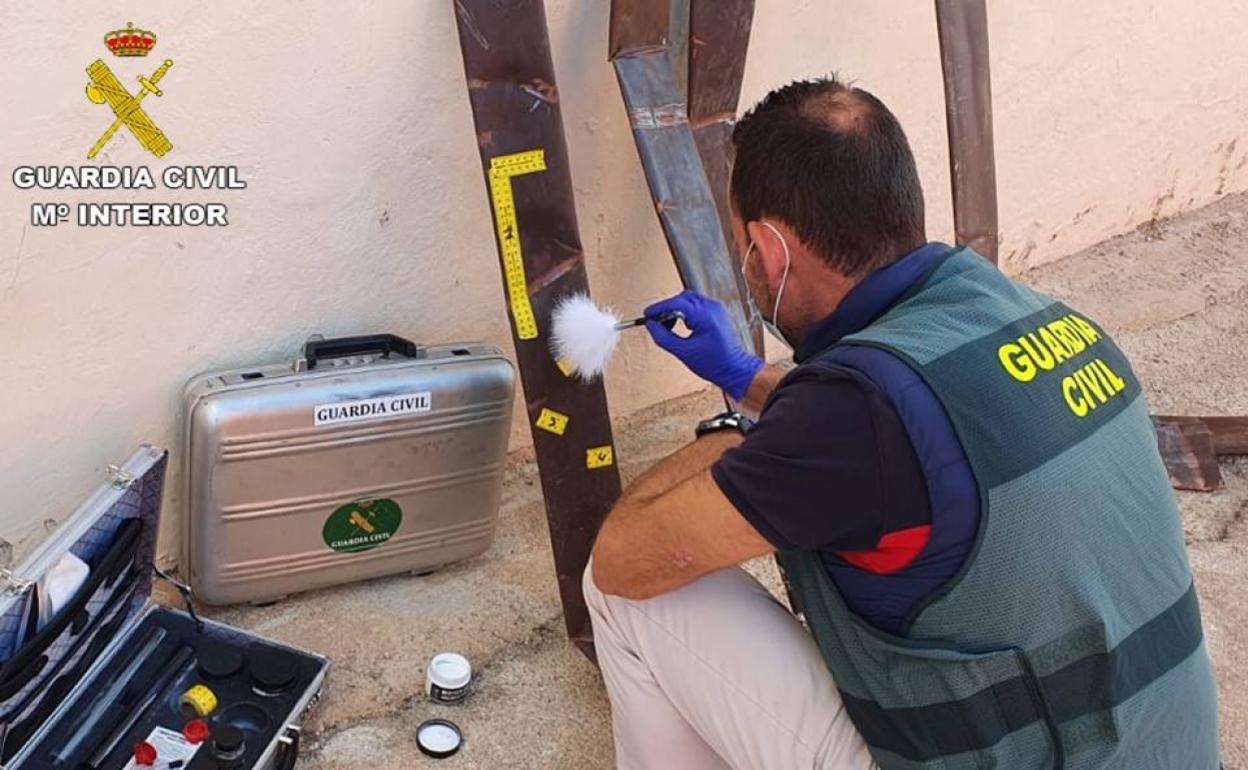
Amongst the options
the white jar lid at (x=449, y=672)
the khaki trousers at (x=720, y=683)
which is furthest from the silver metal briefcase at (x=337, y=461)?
the khaki trousers at (x=720, y=683)

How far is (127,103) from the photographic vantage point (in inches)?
80.4

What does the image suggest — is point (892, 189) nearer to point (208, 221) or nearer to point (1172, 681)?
point (1172, 681)

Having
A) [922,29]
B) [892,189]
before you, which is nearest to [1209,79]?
[922,29]

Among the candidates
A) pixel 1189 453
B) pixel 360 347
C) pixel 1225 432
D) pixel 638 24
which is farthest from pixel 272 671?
pixel 1225 432

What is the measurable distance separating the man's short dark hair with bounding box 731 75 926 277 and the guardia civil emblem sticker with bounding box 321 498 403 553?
100 cm

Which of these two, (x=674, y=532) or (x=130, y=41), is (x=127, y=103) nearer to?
(x=130, y=41)

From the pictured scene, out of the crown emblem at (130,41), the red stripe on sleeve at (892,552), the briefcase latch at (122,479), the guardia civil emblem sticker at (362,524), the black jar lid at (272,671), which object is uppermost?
the crown emblem at (130,41)

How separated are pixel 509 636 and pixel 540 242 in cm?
74

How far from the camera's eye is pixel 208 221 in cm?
221

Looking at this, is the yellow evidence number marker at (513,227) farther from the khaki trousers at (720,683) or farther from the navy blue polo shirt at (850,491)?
the navy blue polo shirt at (850,491)

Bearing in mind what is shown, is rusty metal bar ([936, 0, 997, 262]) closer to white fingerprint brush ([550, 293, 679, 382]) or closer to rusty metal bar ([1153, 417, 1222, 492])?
rusty metal bar ([1153, 417, 1222, 492])

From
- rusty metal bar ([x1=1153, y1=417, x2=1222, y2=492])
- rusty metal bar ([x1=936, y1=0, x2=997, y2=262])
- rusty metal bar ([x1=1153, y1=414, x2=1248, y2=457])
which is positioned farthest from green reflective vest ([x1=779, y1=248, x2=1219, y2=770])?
rusty metal bar ([x1=1153, y1=414, x2=1248, y2=457])

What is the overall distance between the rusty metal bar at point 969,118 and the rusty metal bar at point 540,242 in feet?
3.48

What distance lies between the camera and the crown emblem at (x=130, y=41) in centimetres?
199
